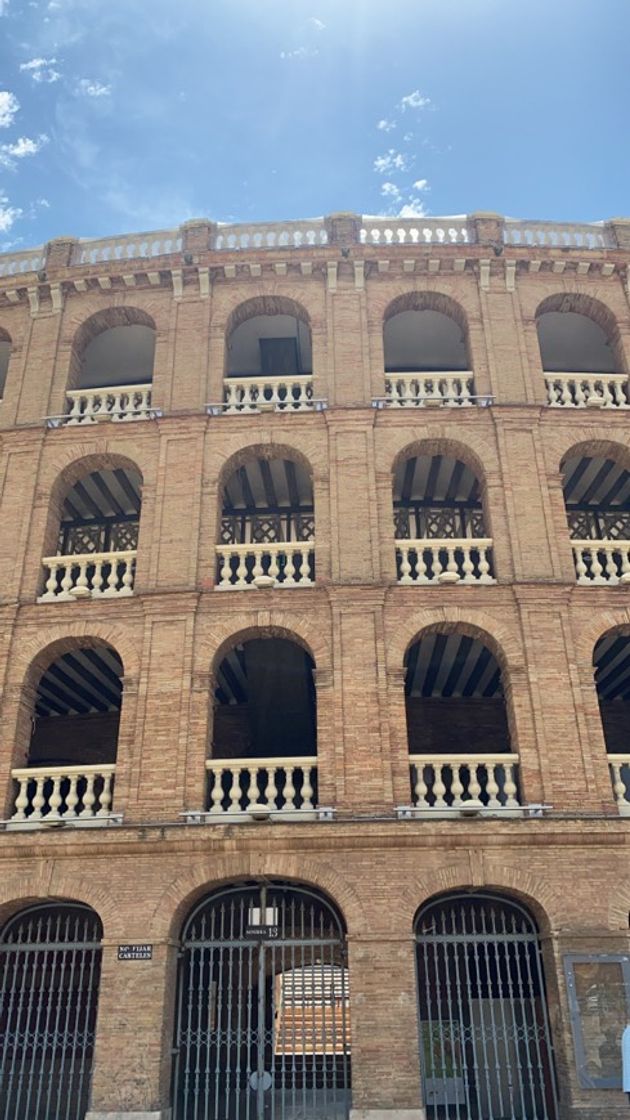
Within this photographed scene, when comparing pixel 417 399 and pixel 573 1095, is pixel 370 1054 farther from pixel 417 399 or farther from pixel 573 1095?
pixel 417 399

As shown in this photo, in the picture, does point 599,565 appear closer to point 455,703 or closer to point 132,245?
point 455,703

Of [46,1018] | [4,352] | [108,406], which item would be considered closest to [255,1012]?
[46,1018]

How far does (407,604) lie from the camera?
13695mm

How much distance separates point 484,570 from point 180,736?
5533 mm

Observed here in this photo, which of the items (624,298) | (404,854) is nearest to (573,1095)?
(404,854)

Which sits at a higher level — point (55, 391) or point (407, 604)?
point (55, 391)

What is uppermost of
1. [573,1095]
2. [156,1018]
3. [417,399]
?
[417,399]

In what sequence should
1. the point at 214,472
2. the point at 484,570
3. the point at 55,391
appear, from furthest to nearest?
1. the point at 55,391
2. the point at 214,472
3. the point at 484,570

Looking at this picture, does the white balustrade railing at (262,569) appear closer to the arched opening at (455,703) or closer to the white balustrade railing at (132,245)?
the arched opening at (455,703)

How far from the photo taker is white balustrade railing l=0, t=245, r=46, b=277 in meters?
17.8

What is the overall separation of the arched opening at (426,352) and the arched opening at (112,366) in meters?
4.85

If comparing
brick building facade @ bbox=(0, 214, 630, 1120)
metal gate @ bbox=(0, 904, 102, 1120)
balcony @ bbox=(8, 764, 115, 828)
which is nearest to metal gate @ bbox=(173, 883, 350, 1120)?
brick building facade @ bbox=(0, 214, 630, 1120)

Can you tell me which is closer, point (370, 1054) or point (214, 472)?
point (370, 1054)

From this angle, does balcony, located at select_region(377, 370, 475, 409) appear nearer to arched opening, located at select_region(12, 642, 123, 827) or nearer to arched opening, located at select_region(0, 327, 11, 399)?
arched opening, located at select_region(12, 642, 123, 827)
